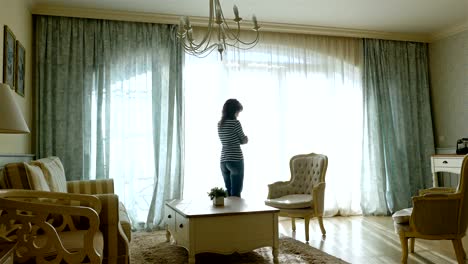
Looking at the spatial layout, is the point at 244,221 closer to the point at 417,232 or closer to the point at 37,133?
the point at 417,232

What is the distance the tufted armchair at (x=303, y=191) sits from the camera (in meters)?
3.88

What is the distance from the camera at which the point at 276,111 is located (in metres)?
5.21

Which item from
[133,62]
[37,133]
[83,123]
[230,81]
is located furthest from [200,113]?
[37,133]

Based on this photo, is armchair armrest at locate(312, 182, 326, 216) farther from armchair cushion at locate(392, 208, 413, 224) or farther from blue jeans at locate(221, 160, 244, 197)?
armchair cushion at locate(392, 208, 413, 224)

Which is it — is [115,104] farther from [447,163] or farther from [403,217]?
[447,163]

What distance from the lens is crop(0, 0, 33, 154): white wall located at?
10.3 ft

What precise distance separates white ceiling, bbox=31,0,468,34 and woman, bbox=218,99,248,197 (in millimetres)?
1211

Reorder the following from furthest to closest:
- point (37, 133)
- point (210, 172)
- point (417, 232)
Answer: point (210, 172) → point (37, 133) → point (417, 232)

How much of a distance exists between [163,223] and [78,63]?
210 centimetres

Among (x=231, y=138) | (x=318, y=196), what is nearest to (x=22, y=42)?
(x=231, y=138)

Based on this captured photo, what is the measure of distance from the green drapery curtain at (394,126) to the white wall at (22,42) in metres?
4.21

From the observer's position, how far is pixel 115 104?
15.2 ft

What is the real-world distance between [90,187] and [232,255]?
4.81 feet

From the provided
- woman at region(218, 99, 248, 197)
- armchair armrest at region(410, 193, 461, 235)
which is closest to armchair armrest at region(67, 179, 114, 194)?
woman at region(218, 99, 248, 197)
